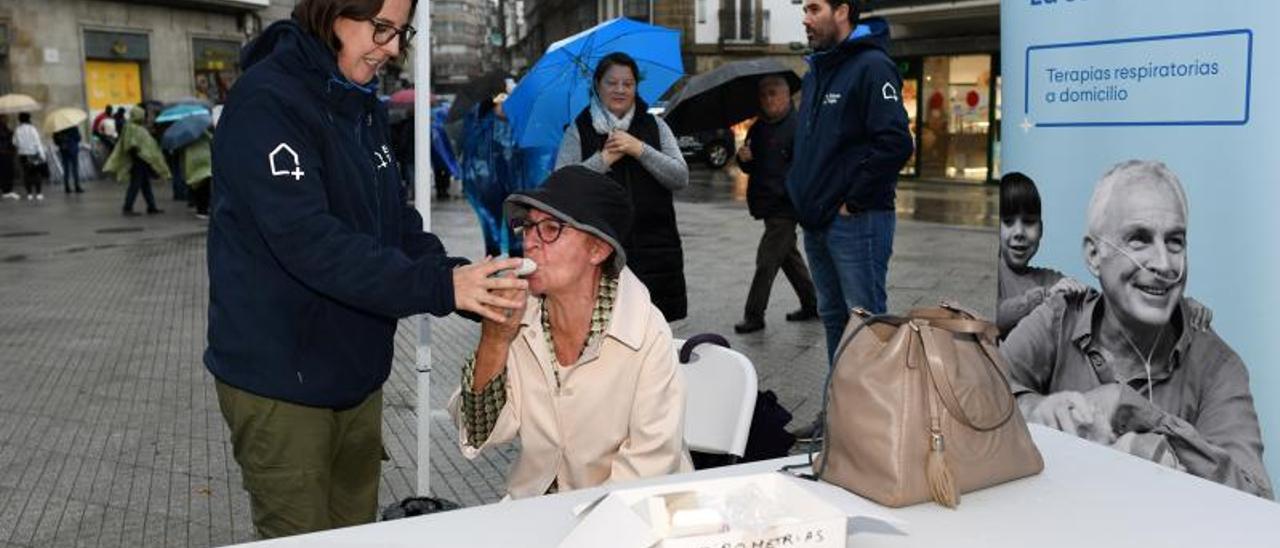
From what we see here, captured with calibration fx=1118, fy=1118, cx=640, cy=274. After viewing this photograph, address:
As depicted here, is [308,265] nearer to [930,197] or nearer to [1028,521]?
[1028,521]

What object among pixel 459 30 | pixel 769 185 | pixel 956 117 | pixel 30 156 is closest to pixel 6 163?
pixel 30 156

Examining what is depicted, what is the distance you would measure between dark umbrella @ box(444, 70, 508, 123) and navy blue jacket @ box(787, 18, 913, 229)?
3.27m

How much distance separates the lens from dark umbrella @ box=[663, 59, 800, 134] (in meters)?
7.16

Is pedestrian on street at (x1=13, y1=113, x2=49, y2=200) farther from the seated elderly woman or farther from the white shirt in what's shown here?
the seated elderly woman

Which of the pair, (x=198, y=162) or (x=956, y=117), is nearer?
(x=198, y=162)

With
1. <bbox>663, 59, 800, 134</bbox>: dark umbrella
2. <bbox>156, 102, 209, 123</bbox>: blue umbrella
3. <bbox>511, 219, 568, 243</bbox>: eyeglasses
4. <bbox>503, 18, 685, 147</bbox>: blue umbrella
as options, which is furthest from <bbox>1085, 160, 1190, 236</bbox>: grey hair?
<bbox>156, 102, 209, 123</bbox>: blue umbrella

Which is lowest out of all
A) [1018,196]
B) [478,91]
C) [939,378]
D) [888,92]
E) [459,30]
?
[939,378]

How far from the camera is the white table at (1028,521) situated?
1.77m

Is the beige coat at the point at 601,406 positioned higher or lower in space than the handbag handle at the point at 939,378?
lower

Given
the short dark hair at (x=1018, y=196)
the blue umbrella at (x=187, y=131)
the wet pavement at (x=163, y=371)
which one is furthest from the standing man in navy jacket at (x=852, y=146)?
the blue umbrella at (x=187, y=131)

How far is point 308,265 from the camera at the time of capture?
7.30ft

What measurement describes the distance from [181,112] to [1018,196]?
1522 centimetres

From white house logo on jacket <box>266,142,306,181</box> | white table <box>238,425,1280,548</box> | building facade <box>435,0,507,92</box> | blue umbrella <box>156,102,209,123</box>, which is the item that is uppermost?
building facade <box>435,0,507,92</box>

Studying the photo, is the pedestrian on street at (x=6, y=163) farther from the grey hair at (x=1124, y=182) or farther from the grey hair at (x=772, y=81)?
the grey hair at (x=1124, y=182)
